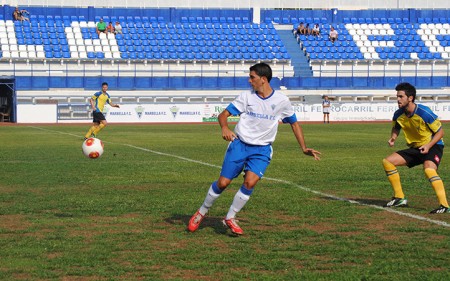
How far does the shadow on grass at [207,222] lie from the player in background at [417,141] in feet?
9.22

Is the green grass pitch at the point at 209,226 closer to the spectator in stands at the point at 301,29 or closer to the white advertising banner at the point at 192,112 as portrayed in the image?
the white advertising banner at the point at 192,112

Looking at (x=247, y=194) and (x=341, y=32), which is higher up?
(x=341, y=32)

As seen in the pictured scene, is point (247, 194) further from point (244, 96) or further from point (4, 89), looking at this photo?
point (4, 89)

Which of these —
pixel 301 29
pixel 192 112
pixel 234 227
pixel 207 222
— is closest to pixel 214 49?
pixel 301 29

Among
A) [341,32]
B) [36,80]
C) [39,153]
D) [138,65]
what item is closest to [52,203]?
[39,153]

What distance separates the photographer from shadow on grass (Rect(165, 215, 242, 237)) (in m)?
9.68

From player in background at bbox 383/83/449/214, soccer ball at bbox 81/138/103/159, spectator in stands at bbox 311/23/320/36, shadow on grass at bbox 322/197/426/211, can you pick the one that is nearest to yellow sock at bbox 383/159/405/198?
player in background at bbox 383/83/449/214

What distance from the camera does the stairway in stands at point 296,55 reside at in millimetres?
59156

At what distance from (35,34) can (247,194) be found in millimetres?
50316

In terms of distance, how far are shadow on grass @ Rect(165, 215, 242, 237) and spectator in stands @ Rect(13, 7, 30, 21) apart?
5078cm

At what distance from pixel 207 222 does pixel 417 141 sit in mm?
3494

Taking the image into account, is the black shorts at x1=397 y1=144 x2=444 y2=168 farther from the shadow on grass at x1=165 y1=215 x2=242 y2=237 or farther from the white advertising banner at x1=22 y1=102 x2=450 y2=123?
the white advertising banner at x1=22 y1=102 x2=450 y2=123

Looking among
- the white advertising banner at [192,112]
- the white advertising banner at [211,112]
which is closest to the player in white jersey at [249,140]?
the white advertising banner at [192,112]

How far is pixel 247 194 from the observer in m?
9.47
